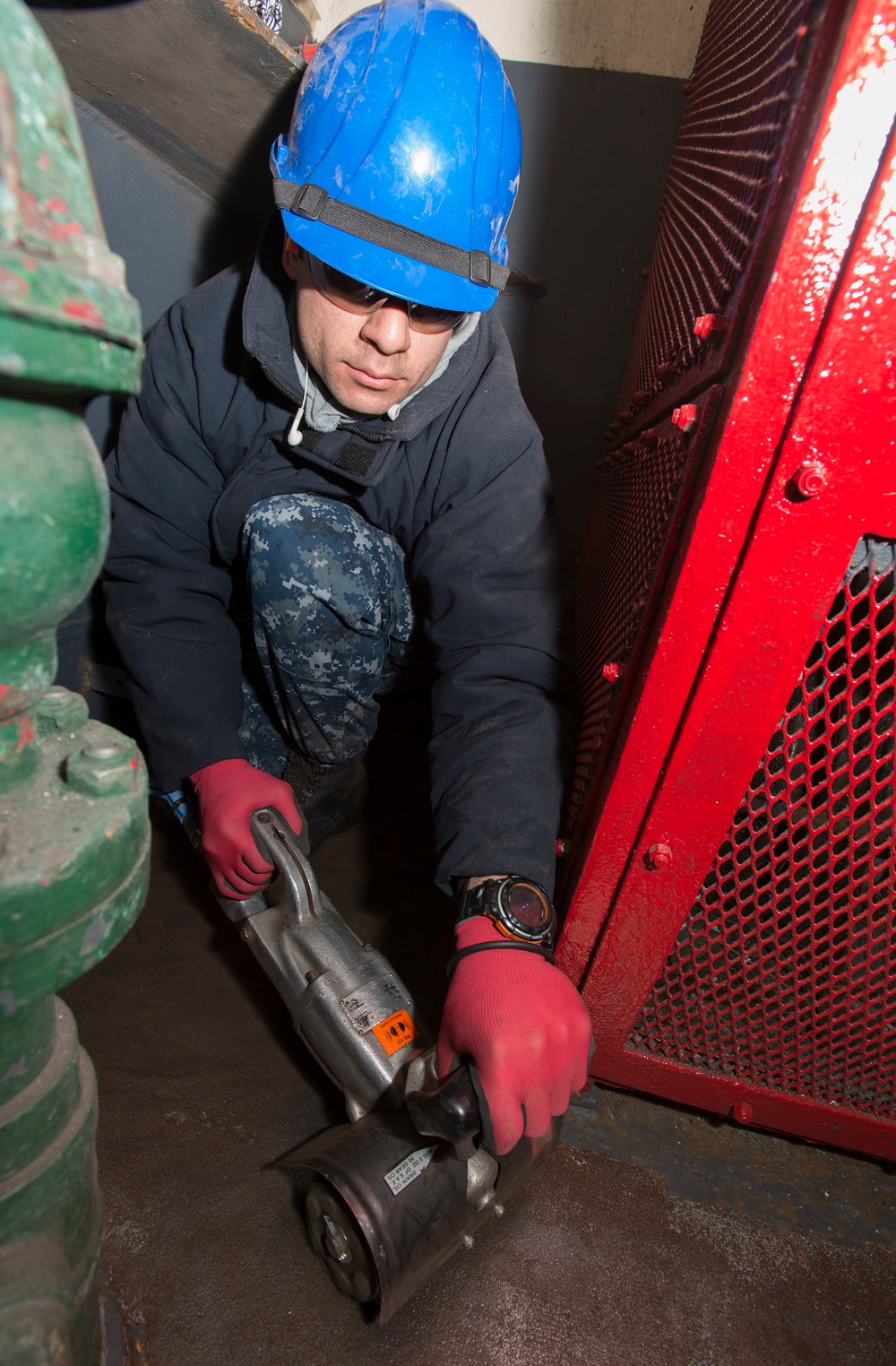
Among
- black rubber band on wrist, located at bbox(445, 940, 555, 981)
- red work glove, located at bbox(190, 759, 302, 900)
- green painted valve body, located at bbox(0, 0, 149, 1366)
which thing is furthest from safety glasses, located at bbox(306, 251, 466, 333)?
black rubber band on wrist, located at bbox(445, 940, 555, 981)

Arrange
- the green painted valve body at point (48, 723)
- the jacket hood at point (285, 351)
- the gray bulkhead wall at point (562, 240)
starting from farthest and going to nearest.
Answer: the gray bulkhead wall at point (562, 240) → the jacket hood at point (285, 351) → the green painted valve body at point (48, 723)

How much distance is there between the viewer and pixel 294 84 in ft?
5.11

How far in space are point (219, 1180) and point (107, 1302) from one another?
9.5 inches

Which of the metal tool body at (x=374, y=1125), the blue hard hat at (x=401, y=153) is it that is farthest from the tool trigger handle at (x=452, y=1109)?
the blue hard hat at (x=401, y=153)

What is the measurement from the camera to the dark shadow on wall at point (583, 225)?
2375 millimetres

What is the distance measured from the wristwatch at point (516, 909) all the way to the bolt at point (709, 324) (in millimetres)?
859

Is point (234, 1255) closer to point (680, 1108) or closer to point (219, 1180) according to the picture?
point (219, 1180)

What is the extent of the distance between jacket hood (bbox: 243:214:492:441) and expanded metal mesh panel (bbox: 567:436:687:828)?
1.33ft

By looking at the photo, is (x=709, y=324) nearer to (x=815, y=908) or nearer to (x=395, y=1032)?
(x=815, y=908)

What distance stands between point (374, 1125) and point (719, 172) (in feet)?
5.54

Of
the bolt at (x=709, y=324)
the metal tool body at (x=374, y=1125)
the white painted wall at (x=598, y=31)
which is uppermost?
the white painted wall at (x=598, y=31)

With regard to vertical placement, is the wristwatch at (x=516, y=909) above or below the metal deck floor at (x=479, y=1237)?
above

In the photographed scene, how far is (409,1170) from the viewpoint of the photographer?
0.96 metres

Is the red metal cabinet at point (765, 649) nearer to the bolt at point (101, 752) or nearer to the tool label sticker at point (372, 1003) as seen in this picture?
the tool label sticker at point (372, 1003)
